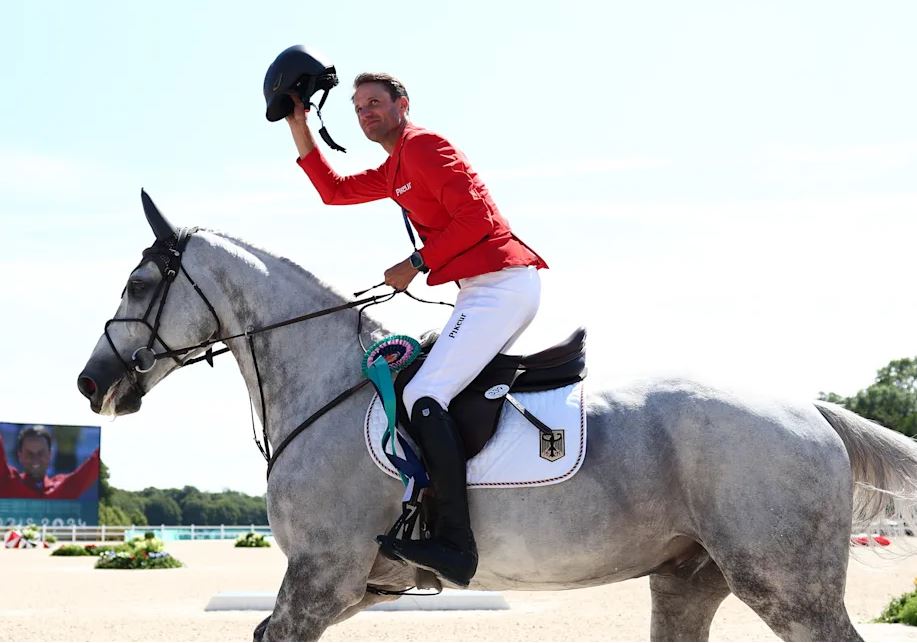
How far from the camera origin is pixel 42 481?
5419cm

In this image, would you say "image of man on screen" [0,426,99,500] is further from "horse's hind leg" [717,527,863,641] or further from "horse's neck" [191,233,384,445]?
"horse's hind leg" [717,527,863,641]

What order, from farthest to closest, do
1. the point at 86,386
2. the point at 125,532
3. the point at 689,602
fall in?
the point at 125,532 → the point at 86,386 → the point at 689,602

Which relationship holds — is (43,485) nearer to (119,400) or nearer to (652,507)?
(119,400)

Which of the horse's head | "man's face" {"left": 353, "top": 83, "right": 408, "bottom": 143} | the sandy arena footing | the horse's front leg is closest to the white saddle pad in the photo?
the horse's front leg

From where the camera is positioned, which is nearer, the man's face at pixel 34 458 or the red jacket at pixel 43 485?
the red jacket at pixel 43 485

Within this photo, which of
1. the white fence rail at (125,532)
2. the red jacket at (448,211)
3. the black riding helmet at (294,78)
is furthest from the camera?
the white fence rail at (125,532)

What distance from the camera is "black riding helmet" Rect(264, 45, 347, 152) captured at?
19.9 feet

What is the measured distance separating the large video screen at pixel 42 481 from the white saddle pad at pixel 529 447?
177 feet

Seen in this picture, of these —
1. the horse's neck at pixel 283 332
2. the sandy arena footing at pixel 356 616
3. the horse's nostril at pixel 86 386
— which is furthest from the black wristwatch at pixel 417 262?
the sandy arena footing at pixel 356 616

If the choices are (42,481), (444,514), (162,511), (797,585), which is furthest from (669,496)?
(162,511)

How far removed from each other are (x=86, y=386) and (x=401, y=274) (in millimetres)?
1892

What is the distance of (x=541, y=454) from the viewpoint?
4969 mm

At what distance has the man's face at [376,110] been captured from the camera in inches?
218

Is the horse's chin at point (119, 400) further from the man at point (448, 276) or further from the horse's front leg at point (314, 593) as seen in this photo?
the man at point (448, 276)
